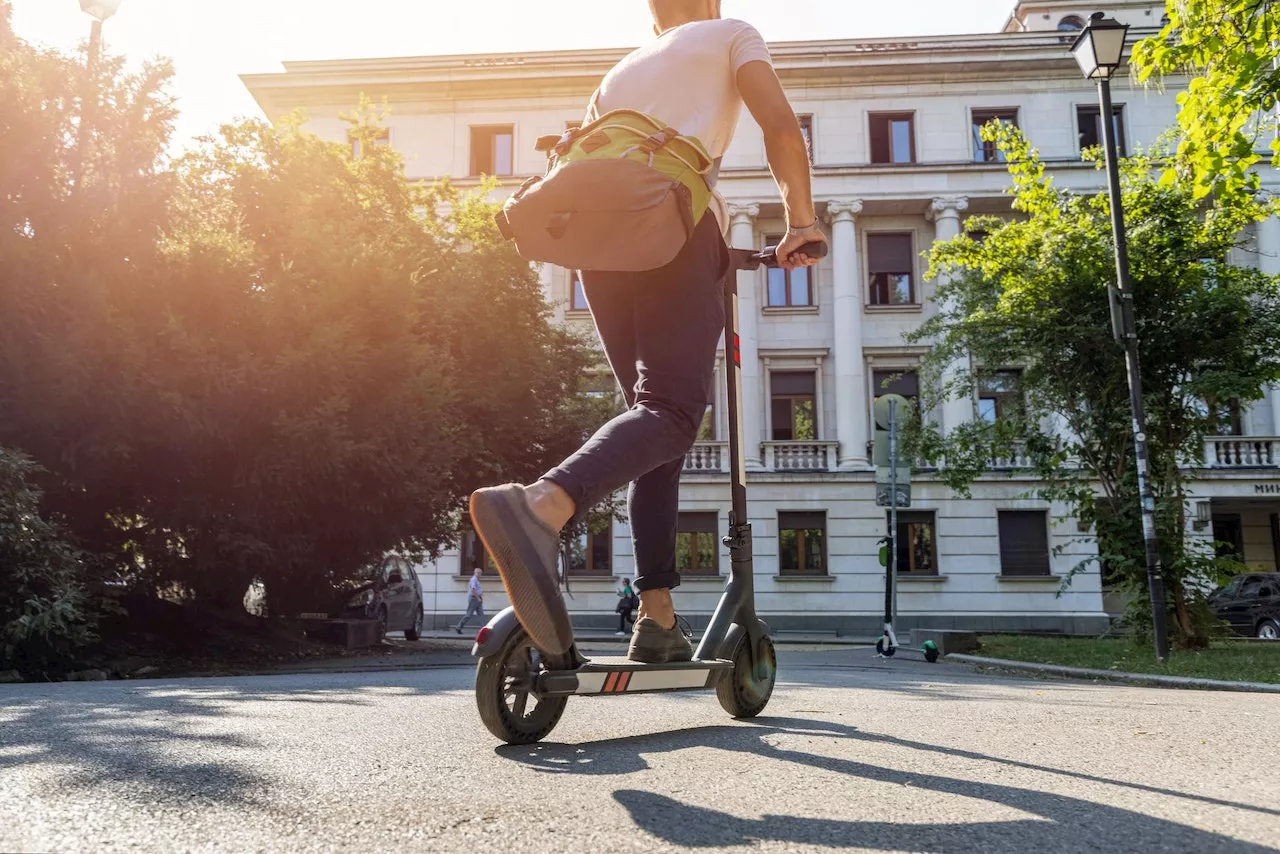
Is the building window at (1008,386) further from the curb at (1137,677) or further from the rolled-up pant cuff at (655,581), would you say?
the rolled-up pant cuff at (655,581)

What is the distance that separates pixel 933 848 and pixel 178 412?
9536mm

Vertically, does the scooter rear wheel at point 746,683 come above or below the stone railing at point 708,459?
below

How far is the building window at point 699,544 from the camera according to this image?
95.3ft

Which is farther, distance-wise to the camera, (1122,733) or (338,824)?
(1122,733)

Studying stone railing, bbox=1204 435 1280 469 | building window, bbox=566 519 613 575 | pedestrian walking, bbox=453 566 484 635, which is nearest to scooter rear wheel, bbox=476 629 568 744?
pedestrian walking, bbox=453 566 484 635

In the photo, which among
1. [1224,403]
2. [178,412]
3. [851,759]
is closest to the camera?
[851,759]

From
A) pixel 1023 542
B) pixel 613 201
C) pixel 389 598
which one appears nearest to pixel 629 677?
pixel 613 201

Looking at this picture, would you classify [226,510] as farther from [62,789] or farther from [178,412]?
[62,789]

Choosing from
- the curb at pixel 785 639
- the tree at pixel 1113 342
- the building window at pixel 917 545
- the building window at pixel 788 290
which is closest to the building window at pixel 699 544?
the curb at pixel 785 639

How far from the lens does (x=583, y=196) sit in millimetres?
2568

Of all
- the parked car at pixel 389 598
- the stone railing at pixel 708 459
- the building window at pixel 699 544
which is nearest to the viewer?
the parked car at pixel 389 598

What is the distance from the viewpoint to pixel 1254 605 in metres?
23.0

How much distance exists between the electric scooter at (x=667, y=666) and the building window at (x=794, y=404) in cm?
2774

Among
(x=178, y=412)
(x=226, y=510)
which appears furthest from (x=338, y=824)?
(x=226, y=510)
